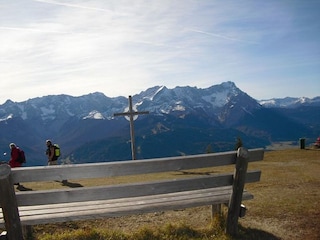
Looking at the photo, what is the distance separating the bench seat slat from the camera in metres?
6.29

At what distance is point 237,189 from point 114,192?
2.57 meters

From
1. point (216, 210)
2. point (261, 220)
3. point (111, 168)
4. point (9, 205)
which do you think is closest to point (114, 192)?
point (111, 168)

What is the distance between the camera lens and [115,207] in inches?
263

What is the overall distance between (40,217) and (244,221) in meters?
5.00

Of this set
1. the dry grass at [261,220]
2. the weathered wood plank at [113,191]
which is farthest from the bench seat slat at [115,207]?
the dry grass at [261,220]

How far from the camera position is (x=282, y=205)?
32.7 ft

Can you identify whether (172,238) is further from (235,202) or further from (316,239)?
(316,239)

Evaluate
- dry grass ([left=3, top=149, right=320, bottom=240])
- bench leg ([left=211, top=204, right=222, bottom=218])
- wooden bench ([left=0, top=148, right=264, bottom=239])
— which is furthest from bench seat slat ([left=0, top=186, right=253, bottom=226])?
dry grass ([left=3, top=149, right=320, bottom=240])

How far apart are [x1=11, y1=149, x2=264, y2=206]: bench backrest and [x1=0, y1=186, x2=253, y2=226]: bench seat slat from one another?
0.36m

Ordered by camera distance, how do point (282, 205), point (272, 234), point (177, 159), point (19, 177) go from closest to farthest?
1. point (19, 177)
2. point (177, 159)
3. point (272, 234)
4. point (282, 205)

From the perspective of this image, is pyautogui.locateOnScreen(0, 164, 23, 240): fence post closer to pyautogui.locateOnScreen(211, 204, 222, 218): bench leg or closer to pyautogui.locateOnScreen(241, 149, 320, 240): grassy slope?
pyautogui.locateOnScreen(211, 204, 222, 218): bench leg

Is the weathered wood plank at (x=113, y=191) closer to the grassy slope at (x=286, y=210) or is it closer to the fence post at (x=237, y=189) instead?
the fence post at (x=237, y=189)

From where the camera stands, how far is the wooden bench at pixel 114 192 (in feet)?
19.4

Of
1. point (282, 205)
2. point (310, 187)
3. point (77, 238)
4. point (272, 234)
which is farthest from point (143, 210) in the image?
point (310, 187)
